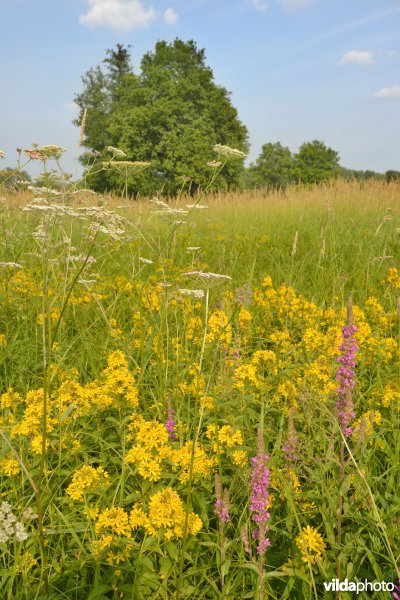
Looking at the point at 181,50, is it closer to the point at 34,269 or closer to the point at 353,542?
the point at 34,269

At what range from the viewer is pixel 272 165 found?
71062 millimetres

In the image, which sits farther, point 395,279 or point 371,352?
point 395,279

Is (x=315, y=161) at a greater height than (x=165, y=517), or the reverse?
(x=315, y=161)

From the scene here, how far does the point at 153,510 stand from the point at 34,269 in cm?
327

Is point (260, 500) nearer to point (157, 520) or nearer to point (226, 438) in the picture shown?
point (157, 520)

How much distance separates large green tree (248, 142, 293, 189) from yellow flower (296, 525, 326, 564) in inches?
2816

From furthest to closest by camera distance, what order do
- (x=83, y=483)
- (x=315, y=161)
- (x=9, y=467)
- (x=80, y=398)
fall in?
(x=315, y=161), (x=80, y=398), (x=9, y=467), (x=83, y=483)

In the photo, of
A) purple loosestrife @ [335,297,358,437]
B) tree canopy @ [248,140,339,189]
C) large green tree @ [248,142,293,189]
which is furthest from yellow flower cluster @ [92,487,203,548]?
large green tree @ [248,142,293,189]

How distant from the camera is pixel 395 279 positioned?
3922mm

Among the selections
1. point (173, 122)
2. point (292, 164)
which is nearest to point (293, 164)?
point (292, 164)

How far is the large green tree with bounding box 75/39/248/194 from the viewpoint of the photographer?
33.6 meters

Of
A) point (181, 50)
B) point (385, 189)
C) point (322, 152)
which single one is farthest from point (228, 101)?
point (322, 152)

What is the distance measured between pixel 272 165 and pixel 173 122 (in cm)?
3988

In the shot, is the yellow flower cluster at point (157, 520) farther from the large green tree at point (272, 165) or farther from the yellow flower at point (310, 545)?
the large green tree at point (272, 165)
